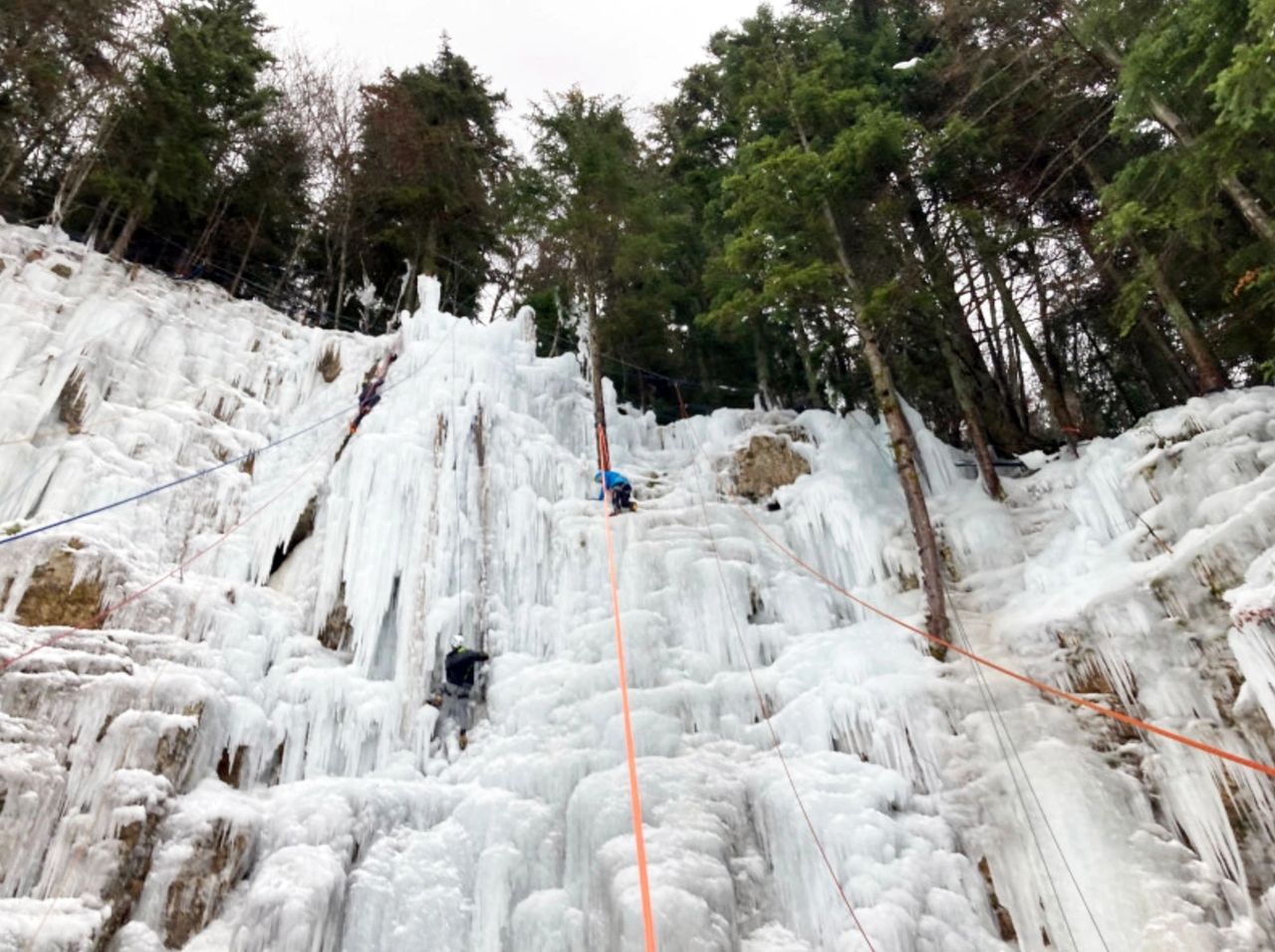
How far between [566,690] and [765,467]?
5396 mm

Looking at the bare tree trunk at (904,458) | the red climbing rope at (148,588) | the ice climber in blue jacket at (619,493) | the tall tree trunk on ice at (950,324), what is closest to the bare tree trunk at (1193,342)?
the tall tree trunk on ice at (950,324)

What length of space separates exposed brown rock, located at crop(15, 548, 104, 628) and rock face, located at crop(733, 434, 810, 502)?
8.12 meters

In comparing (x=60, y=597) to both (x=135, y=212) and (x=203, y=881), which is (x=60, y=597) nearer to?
(x=203, y=881)

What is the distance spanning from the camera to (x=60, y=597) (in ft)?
22.6

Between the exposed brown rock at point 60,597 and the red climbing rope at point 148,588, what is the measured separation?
49 millimetres

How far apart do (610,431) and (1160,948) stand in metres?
9.70

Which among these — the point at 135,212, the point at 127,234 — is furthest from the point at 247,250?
the point at 127,234

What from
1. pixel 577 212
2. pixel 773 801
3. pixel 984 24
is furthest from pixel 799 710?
pixel 984 24

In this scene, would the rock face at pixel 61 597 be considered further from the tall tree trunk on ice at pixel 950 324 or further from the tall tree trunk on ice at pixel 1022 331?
the tall tree trunk on ice at pixel 1022 331

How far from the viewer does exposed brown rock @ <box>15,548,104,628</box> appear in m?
6.72

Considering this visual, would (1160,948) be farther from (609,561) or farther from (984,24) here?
(984,24)

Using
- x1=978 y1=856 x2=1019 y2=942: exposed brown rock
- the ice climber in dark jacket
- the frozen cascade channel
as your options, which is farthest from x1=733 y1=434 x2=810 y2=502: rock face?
x1=978 y1=856 x2=1019 y2=942: exposed brown rock

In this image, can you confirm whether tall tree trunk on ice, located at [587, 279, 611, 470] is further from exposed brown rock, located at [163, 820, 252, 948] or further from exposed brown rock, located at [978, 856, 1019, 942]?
exposed brown rock, located at [978, 856, 1019, 942]

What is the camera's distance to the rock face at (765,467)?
437 inches
